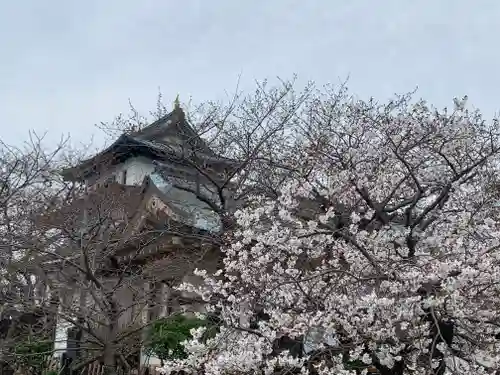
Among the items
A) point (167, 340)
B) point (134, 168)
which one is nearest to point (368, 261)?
point (167, 340)

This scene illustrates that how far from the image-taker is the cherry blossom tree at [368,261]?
5551 mm

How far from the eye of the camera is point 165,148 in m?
14.0

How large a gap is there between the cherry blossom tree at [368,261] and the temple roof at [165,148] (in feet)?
6.02

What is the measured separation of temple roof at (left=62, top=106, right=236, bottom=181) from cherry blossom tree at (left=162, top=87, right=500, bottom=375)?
1.83m

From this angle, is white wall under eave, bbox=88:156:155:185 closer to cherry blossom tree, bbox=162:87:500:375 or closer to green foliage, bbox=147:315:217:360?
cherry blossom tree, bbox=162:87:500:375

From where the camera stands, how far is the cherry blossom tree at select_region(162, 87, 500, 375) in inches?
219

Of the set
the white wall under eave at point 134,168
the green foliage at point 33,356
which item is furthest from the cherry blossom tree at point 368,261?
the white wall under eave at point 134,168

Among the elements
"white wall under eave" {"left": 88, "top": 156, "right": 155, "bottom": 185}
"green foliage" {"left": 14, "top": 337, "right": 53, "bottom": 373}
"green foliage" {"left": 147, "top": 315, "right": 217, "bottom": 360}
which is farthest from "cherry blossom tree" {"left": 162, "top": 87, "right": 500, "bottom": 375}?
"white wall under eave" {"left": 88, "top": 156, "right": 155, "bottom": 185}

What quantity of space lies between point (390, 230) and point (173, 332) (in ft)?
13.9

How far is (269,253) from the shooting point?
726 cm

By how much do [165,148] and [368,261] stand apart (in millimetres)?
8603

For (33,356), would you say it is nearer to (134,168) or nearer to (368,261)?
(368,261)

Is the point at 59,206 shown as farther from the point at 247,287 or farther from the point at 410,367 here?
the point at 410,367

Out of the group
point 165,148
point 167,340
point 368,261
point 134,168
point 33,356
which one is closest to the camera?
point 368,261
